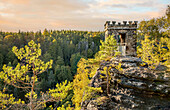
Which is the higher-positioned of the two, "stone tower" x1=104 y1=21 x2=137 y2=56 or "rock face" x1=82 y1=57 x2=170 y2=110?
"stone tower" x1=104 y1=21 x2=137 y2=56

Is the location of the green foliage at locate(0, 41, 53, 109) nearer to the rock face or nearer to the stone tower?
the rock face

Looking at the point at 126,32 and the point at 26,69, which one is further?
the point at 126,32

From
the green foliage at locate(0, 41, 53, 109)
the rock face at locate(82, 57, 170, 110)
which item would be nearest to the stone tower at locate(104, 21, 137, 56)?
the rock face at locate(82, 57, 170, 110)

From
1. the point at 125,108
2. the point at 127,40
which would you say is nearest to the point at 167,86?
the point at 125,108

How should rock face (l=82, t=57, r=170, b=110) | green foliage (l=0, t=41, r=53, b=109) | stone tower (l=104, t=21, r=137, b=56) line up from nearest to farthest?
green foliage (l=0, t=41, r=53, b=109), rock face (l=82, t=57, r=170, b=110), stone tower (l=104, t=21, r=137, b=56)

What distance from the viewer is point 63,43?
3720 inches

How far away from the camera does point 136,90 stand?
11.9 meters

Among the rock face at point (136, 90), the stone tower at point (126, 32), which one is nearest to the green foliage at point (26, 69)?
the rock face at point (136, 90)

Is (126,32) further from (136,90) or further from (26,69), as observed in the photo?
(26,69)

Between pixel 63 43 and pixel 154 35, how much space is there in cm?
8071

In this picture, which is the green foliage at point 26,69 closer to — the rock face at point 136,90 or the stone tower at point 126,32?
the rock face at point 136,90

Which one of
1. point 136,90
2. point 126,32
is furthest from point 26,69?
point 126,32

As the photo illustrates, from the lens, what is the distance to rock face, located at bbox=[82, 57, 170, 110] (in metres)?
10.5

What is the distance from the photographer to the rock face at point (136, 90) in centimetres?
1051
